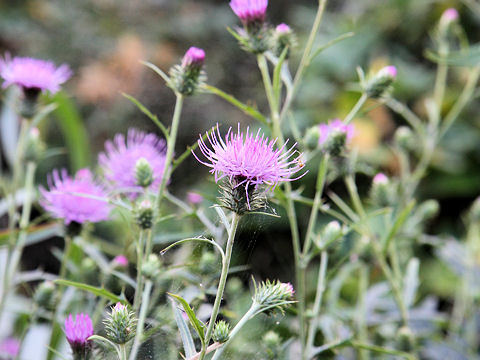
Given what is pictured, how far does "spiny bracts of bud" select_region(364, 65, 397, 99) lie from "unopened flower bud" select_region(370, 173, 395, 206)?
0.54ft

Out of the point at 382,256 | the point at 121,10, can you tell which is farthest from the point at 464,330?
the point at 121,10

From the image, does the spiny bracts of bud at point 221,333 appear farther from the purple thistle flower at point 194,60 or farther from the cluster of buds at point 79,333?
the purple thistle flower at point 194,60

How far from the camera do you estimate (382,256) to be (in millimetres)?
858

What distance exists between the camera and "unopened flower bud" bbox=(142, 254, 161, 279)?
628 mm

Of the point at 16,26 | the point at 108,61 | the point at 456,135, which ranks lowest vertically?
the point at 456,135

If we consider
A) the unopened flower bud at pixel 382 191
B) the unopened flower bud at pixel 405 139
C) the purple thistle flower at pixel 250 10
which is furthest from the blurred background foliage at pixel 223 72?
the purple thistle flower at pixel 250 10

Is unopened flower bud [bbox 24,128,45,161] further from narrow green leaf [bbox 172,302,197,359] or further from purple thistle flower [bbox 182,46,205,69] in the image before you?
narrow green leaf [bbox 172,302,197,359]

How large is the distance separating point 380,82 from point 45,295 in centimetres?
62

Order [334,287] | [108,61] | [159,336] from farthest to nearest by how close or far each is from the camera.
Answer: [108,61]
[334,287]
[159,336]

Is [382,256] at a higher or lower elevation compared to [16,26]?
lower

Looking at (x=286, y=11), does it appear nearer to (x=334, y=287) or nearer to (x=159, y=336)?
(x=334, y=287)

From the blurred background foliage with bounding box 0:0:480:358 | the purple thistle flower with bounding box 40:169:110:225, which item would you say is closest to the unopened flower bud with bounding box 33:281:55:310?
the purple thistle flower with bounding box 40:169:110:225

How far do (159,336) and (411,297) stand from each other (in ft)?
1.75

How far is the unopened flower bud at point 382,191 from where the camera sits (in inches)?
35.7
